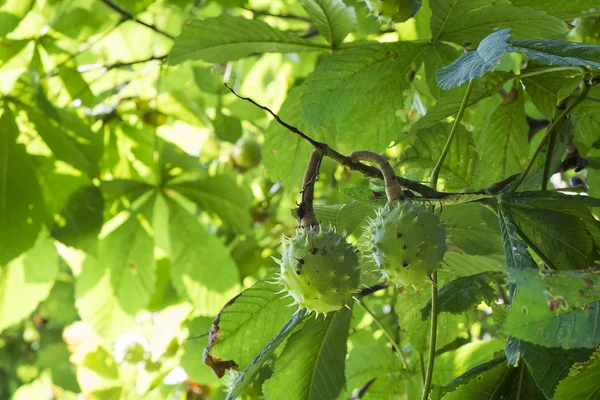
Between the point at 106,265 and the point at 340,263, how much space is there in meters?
1.23

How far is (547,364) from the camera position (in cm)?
66

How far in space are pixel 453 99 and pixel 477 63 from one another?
0.23m

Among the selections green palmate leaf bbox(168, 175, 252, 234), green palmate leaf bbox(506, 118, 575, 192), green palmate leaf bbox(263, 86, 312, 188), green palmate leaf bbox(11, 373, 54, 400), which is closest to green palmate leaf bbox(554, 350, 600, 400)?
green palmate leaf bbox(506, 118, 575, 192)

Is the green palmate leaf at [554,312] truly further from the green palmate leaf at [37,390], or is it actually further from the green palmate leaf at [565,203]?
the green palmate leaf at [37,390]

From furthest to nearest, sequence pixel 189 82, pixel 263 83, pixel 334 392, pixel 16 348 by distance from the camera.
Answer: pixel 16 348 → pixel 263 83 → pixel 189 82 → pixel 334 392

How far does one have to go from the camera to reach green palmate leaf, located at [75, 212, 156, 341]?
183cm

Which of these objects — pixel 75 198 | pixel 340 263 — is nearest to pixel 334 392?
pixel 340 263

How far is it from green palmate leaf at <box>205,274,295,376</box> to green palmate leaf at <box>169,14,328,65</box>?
45 centimetres

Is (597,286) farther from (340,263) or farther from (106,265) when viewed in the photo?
(106,265)

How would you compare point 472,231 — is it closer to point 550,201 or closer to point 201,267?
point 550,201

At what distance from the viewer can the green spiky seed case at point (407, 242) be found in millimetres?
752

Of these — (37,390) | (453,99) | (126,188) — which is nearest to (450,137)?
(453,99)

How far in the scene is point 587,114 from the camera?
1.01 metres

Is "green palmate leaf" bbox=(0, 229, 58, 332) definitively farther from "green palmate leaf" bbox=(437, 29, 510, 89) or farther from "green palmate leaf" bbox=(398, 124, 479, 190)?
"green palmate leaf" bbox=(437, 29, 510, 89)
